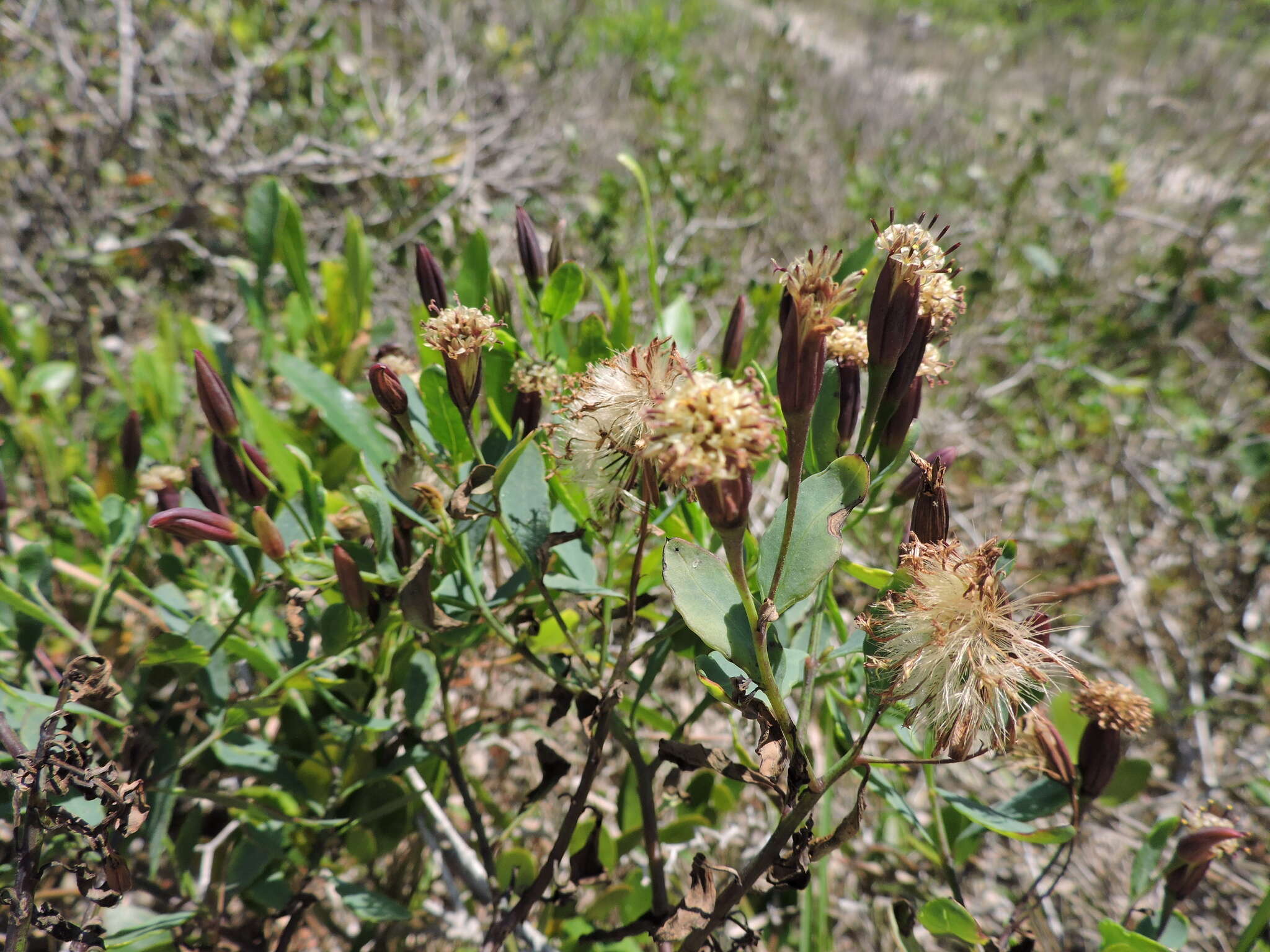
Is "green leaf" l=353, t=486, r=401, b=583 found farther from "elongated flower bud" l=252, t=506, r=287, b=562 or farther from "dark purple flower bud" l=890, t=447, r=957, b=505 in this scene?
"dark purple flower bud" l=890, t=447, r=957, b=505

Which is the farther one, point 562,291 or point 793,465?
point 562,291

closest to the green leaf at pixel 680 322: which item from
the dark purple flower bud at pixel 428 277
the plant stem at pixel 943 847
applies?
the dark purple flower bud at pixel 428 277

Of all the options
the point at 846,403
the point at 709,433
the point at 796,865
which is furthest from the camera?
the point at 846,403

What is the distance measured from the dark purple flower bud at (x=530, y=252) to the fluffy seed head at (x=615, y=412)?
254 millimetres

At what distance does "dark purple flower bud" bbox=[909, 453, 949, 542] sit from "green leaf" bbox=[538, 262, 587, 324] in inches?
16.9

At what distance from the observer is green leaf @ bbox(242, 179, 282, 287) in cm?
116

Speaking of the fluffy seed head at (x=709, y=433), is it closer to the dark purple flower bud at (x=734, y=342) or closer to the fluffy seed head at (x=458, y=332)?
the fluffy seed head at (x=458, y=332)

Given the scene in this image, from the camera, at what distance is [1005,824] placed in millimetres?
792

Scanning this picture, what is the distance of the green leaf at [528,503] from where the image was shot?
78cm

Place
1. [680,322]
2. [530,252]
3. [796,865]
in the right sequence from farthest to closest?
[680,322]
[530,252]
[796,865]

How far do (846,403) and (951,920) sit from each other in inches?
19.5

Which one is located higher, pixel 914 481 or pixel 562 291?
pixel 562 291

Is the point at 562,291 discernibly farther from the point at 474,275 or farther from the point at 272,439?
the point at 272,439

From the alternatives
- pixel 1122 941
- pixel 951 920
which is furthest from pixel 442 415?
pixel 1122 941
